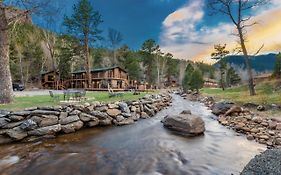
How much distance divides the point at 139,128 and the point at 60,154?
5.43 meters

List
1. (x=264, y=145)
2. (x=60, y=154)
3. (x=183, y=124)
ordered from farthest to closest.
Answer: (x=183, y=124) → (x=264, y=145) → (x=60, y=154)

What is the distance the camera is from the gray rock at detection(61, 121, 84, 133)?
11.4m

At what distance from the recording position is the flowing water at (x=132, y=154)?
270 inches

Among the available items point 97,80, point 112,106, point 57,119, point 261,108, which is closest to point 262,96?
point 261,108

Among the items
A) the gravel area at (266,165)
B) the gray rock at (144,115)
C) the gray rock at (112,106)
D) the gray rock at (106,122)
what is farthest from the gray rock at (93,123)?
the gravel area at (266,165)

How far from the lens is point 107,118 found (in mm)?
13758

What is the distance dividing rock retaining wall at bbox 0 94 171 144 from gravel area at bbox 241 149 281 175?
9.05 m

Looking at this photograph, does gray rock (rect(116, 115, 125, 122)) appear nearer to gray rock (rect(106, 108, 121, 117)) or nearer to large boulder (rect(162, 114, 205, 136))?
gray rock (rect(106, 108, 121, 117))

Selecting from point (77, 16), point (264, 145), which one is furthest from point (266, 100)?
point (77, 16)

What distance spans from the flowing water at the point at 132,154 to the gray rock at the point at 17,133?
62cm

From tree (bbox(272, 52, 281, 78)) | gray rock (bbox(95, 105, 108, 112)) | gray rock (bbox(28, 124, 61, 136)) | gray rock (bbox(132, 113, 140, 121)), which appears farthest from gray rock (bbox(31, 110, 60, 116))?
tree (bbox(272, 52, 281, 78))

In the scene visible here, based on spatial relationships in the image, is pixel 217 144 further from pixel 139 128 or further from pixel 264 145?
pixel 139 128

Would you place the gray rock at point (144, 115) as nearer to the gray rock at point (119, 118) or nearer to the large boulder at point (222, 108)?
the gray rock at point (119, 118)

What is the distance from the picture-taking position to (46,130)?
420 inches
